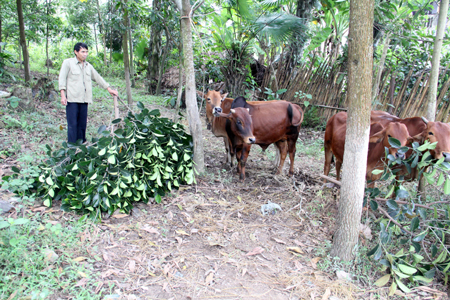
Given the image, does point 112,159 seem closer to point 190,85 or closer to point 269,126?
point 190,85

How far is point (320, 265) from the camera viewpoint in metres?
3.08

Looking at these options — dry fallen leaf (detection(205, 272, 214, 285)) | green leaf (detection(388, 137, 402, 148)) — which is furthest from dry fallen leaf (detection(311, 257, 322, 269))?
green leaf (detection(388, 137, 402, 148))

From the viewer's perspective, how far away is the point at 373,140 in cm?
391

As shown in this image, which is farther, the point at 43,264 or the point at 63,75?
the point at 63,75

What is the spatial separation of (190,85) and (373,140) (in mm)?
2686

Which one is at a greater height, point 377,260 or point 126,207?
point 126,207

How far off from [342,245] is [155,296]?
6.28ft

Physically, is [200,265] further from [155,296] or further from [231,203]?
[231,203]

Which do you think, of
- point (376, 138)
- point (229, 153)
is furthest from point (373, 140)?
point (229, 153)

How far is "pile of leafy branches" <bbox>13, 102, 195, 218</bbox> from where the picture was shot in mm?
3400

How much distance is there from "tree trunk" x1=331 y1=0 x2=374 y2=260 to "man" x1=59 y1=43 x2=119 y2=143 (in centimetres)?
339

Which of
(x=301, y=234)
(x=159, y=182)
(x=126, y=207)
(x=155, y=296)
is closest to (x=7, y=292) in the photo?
(x=155, y=296)

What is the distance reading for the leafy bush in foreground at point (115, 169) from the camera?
340cm

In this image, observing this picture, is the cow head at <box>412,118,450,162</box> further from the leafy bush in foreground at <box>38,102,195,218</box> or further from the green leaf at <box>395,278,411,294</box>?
the leafy bush in foreground at <box>38,102,195,218</box>
